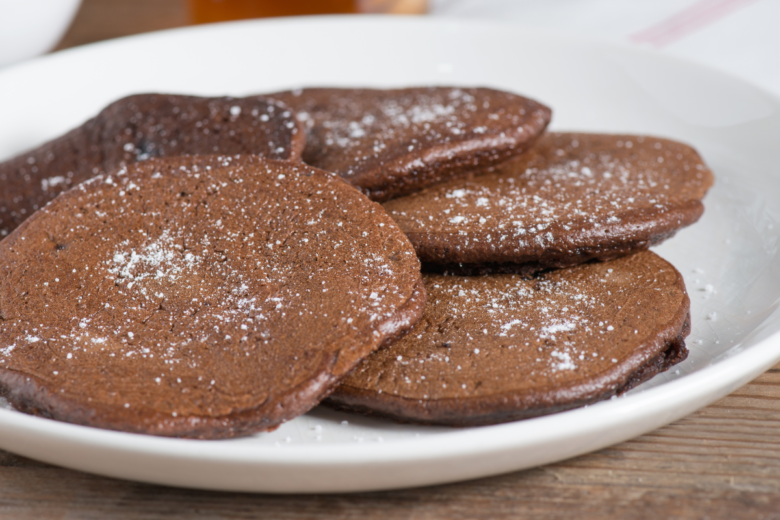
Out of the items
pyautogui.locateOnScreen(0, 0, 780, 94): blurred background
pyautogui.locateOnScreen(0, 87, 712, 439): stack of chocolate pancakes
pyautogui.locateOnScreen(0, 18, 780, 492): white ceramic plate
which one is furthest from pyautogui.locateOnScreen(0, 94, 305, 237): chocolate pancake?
pyautogui.locateOnScreen(0, 0, 780, 94): blurred background

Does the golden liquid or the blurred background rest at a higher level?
the golden liquid

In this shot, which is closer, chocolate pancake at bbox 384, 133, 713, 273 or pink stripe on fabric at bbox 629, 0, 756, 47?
chocolate pancake at bbox 384, 133, 713, 273

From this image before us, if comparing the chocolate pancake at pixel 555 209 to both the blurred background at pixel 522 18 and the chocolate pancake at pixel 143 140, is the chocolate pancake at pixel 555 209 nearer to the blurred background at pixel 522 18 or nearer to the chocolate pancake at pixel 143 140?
the chocolate pancake at pixel 143 140

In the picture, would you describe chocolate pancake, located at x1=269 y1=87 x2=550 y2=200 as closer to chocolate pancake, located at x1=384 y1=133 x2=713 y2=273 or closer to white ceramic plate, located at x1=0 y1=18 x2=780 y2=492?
chocolate pancake, located at x1=384 y1=133 x2=713 y2=273

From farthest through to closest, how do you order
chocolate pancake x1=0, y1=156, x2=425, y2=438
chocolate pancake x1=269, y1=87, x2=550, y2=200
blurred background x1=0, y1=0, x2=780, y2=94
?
blurred background x1=0, y1=0, x2=780, y2=94
chocolate pancake x1=269, y1=87, x2=550, y2=200
chocolate pancake x1=0, y1=156, x2=425, y2=438

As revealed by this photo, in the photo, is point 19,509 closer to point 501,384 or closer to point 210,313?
point 210,313

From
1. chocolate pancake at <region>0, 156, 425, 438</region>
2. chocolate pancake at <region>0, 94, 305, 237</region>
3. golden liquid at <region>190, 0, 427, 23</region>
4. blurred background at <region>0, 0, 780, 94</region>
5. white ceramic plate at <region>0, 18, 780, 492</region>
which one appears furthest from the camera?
golden liquid at <region>190, 0, 427, 23</region>

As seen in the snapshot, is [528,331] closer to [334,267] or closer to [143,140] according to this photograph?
[334,267]

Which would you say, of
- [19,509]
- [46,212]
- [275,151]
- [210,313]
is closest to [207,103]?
[275,151]
